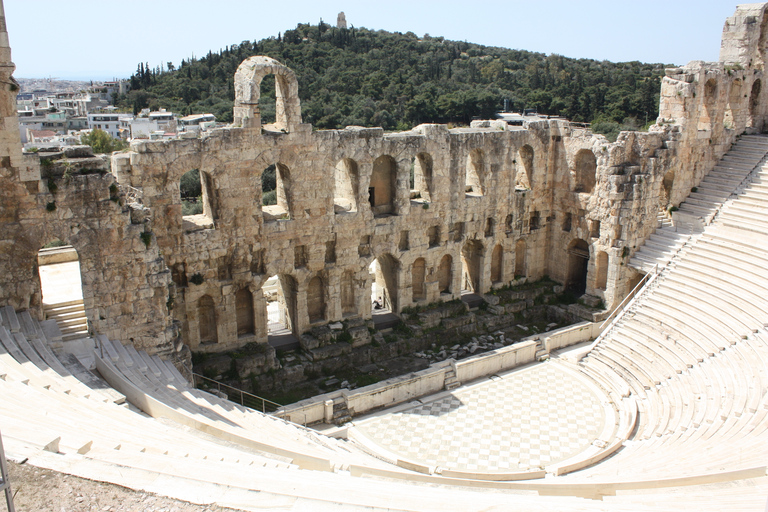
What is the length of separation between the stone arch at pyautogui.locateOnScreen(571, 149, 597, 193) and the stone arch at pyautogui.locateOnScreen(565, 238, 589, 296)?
2303 mm

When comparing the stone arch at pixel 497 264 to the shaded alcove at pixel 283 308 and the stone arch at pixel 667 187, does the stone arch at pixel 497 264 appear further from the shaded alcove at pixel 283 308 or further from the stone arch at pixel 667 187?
the shaded alcove at pixel 283 308

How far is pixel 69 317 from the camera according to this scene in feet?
57.1

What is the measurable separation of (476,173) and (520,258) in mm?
4925

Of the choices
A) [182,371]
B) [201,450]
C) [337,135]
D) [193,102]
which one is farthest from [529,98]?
[201,450]

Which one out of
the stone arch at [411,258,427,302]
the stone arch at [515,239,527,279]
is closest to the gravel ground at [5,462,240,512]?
the stone arch at [411,258,427,302]

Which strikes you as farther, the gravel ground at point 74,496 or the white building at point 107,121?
the white building at point 107,121

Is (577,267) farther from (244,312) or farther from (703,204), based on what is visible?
(244,312)

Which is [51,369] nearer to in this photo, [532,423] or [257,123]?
[257,123]

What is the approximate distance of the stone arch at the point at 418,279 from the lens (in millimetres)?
25305

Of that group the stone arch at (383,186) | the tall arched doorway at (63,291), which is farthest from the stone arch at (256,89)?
the tall arched doorway at (63,291)

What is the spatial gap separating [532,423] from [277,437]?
841 cm

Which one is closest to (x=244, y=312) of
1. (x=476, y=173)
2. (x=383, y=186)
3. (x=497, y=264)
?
(x=383, y=186)

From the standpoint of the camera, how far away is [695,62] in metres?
26.6

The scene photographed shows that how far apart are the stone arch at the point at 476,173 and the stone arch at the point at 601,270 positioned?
A: 560 cm
